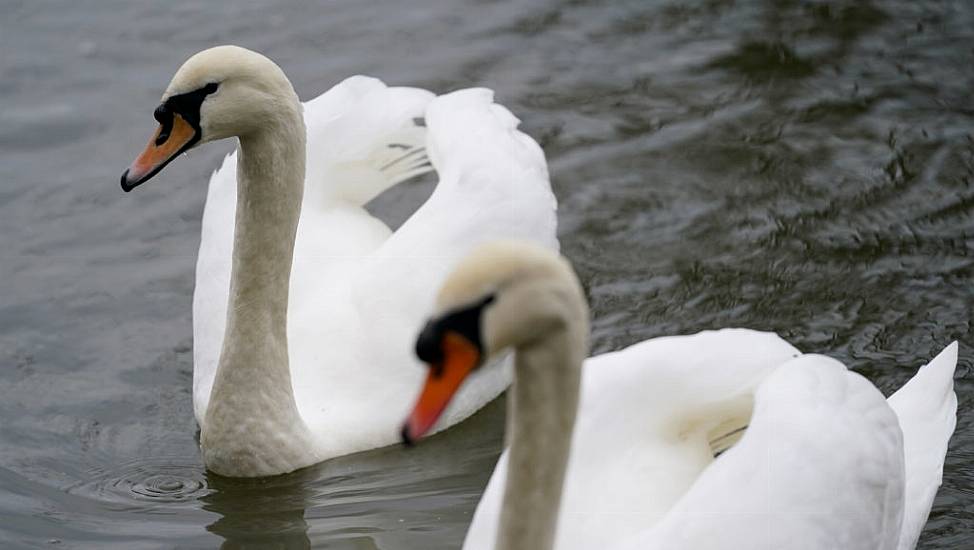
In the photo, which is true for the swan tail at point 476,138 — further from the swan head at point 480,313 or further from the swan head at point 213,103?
the swan head at point 480,313

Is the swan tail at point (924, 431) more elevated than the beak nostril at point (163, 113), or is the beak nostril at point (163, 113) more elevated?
the beak nostril at point (163, 113)

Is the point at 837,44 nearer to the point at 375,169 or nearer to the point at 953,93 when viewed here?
the point at 953,93

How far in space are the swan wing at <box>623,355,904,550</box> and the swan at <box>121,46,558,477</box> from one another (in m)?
1.93

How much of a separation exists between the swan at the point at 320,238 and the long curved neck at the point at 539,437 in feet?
7.85

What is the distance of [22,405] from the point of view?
6.82 m

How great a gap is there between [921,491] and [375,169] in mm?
3112

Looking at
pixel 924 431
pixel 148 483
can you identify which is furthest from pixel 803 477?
pixel 148 483

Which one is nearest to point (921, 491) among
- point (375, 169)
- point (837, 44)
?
point (375, 169)

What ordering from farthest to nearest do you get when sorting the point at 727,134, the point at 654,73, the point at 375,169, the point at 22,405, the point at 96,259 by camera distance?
the point at 654,73, the point at 727,134, the point at 96,259, the point at 375,169, the point at 22,405

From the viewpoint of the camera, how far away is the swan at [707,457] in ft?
11.5

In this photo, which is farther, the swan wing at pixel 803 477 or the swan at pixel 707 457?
the swan wing at pixel 803 477

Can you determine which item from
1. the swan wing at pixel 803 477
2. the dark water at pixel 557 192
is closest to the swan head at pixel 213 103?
the dark water at pixel 557 192

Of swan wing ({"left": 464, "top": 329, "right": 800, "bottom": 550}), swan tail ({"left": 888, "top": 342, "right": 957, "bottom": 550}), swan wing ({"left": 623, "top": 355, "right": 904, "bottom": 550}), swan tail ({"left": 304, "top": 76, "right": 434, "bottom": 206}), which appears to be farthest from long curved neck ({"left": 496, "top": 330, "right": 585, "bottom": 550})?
swan tail ({"left": 304, "top": 76, "right": 434, "bottom": 206})

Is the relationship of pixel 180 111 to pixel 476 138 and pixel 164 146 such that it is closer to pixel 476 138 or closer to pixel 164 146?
pixel 164 146
